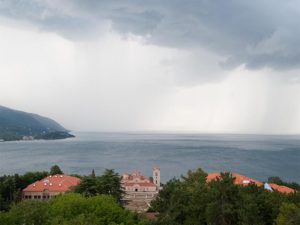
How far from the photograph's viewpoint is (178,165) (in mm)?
121750

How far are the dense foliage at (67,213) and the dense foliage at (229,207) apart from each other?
3.84 metres

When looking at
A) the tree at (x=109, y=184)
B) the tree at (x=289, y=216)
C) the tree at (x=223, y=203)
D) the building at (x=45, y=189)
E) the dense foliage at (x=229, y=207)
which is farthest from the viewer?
the building at (x=45, y=189)

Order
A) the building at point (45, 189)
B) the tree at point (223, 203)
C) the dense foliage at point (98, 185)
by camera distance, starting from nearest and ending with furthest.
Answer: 1. the tree at point (223, 203)
2. the dense foliage at point (98, 185)
3. the building at point (45, 189)

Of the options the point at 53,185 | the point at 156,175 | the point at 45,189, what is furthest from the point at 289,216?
the point at 156,175

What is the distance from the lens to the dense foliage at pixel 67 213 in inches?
969

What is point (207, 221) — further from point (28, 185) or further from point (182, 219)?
point (28, 185)

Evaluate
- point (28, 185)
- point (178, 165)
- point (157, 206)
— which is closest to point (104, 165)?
point (178, 165)

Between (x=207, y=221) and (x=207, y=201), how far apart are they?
2069 millimetres

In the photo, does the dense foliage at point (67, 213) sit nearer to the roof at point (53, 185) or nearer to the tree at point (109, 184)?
the tree at point (109, 184)

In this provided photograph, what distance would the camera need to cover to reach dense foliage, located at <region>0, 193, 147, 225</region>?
969 inches

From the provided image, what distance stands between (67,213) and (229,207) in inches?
518

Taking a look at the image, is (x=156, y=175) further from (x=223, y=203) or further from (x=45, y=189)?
(x=223, y=203)

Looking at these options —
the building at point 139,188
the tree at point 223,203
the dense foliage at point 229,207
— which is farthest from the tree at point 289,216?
the building at point 139,188

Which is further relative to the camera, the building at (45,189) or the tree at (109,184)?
the building at (45,189)
